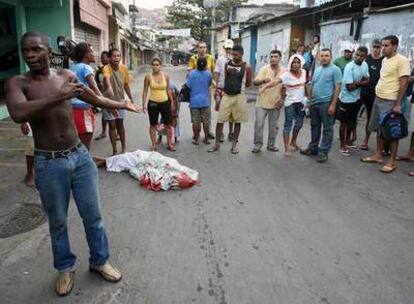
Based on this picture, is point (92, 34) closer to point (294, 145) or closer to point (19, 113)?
point (294, 145)

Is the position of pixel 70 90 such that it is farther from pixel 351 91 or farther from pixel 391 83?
pixel 351 91

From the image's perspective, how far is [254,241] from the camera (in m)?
3.79

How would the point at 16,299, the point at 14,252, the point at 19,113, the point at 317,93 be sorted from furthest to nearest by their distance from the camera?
the point at 317,93 < the point at 14,252 < the point at 16,299 < the point at 19,113

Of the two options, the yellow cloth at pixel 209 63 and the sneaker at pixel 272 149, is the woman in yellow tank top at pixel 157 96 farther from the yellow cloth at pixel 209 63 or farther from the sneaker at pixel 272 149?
the sneaker at pixel 272 149

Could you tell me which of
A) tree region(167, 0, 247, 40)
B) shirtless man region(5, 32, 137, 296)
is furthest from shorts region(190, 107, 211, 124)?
tree region(167, 0, 247, 40)

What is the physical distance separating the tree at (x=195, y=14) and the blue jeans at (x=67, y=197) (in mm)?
40993

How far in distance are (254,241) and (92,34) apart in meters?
15.2

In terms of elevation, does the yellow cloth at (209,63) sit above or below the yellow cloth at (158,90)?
above

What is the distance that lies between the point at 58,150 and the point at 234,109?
4.60 m

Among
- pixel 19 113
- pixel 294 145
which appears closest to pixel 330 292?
pixel 19 113

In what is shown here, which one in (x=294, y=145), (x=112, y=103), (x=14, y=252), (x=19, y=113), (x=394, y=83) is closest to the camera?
(x=19, y=113)

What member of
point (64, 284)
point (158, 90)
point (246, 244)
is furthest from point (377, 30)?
point (64, 284)

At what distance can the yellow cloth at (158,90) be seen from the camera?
6.86 meters

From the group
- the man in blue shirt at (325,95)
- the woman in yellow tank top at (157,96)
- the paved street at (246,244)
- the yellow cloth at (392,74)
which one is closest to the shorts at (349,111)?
the man in blue shirt at (325,95)
